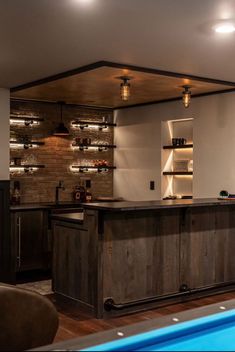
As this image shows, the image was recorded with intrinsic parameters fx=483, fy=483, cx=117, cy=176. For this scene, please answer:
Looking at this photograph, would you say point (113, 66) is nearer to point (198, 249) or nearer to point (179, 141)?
point (198, 249)

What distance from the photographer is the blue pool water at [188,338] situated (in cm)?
154

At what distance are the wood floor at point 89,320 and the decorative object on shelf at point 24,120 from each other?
3.08 m

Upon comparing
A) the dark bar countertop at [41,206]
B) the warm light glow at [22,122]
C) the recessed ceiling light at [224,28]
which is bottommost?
the dark bar countertop at [41,206]

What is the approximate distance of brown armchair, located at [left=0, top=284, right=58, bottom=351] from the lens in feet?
6.24

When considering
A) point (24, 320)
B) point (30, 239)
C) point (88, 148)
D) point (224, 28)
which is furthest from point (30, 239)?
point (24, 320)

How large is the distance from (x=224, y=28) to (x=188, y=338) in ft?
8.87

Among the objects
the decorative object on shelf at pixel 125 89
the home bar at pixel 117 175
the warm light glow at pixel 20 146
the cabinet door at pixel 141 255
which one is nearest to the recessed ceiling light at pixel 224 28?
the home bar at pixel 117 175

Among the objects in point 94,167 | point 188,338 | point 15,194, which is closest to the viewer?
point 188,338

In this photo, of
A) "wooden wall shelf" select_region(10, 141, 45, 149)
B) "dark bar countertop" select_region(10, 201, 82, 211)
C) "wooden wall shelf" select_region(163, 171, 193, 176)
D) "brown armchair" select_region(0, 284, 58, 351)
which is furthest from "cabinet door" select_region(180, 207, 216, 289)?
"brown armchair" select_region(0, 284, 58, 351)

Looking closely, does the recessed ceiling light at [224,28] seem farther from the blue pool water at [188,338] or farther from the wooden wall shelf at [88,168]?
the wooden wall shelf at [88,168]

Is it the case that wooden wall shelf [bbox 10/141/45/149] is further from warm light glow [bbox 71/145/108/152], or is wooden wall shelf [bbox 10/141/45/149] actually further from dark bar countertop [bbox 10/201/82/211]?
dark bar countertop [bbox 10/201/82/211]

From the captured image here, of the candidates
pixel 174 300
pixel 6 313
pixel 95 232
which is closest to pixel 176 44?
pixel 95 232

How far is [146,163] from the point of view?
7742mm

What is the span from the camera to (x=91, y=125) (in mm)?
8070
